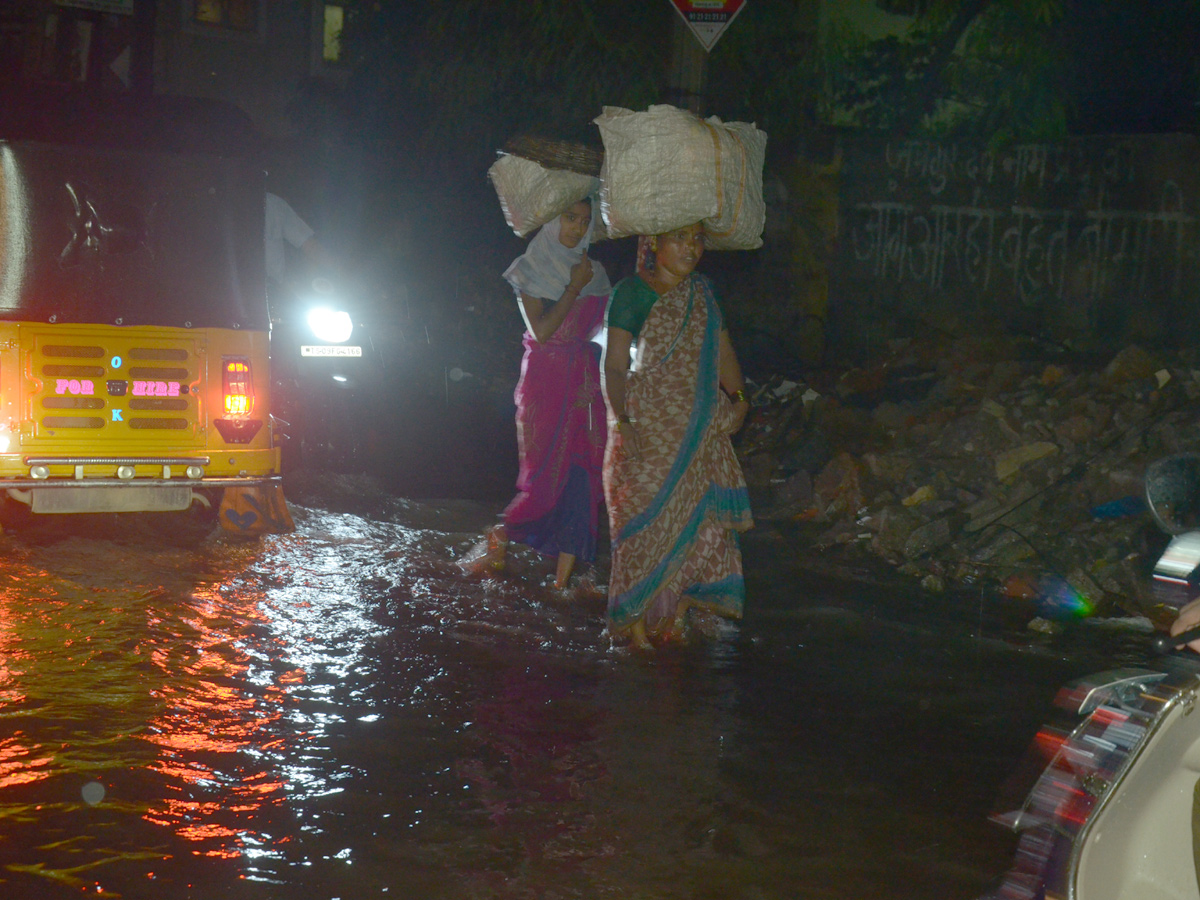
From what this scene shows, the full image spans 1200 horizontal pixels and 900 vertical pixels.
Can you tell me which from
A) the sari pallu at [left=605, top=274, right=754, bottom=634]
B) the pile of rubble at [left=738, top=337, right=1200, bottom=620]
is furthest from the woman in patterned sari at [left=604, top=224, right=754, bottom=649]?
the pile of rubble at [left=738, top=337, right=1200, bottom=620]

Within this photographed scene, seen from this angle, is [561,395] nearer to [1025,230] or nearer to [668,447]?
[668,447]

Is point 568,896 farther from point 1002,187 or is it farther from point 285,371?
point 1002,187

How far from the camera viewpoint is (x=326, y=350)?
33.7 ft

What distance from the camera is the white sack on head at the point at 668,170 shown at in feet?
18.3

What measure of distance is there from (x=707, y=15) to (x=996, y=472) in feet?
11.6

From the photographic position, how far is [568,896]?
3523mm

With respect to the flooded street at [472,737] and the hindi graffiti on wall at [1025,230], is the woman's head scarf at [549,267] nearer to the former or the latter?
the flooded street at [472,737]

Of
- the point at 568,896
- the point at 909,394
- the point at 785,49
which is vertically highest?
the point at 785,49

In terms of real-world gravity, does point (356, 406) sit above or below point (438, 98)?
below

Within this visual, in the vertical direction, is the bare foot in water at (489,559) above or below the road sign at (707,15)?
below

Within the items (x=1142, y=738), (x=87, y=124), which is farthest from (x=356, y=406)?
(x=1142, y=738)

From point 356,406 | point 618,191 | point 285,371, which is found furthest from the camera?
point 356,406

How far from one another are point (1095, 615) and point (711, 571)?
2286 millimetres

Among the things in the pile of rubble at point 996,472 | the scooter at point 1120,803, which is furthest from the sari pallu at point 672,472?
the scooter at point 1120,803
